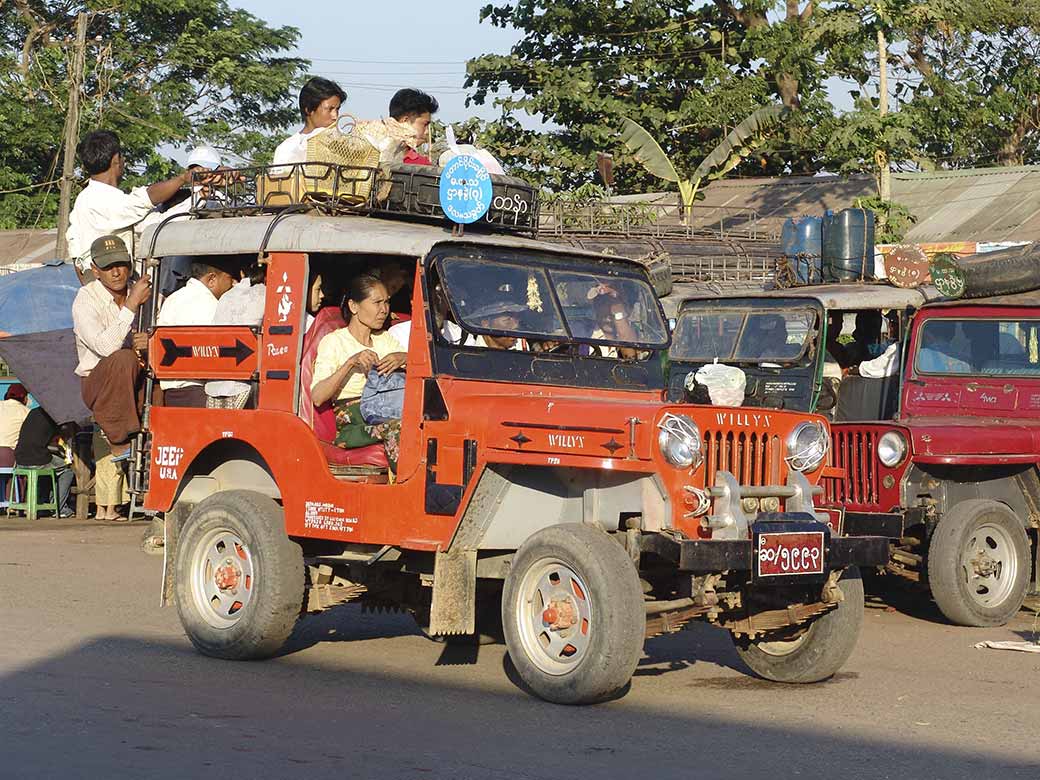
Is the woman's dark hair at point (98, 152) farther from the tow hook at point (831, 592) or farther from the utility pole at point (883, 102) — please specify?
the utility pole at point (883, 102)

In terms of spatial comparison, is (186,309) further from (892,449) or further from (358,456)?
(892,449)

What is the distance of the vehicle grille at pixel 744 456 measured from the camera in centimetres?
664

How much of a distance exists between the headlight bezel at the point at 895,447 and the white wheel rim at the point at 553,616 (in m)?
3.65

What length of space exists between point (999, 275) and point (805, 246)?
17.6ft

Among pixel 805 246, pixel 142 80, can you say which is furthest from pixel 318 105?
pixel 142 80

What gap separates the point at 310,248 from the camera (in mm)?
7684

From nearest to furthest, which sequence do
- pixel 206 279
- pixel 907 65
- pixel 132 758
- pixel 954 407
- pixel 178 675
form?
pixel 132 758, pixel 178 675, pixel 206 279, pixel 954 407, pixel 907 65

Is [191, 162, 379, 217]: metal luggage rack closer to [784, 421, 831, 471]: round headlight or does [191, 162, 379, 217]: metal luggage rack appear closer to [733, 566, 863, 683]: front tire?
[784, 421, 831, 471]: round headlight

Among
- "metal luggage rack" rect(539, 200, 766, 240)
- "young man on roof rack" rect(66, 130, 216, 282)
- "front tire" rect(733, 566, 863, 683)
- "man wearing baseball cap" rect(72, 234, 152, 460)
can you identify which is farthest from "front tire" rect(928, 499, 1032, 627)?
"metal luggage rack" rect(539, 200, 766, 240)

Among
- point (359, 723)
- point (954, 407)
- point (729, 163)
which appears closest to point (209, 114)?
point (729, 163)

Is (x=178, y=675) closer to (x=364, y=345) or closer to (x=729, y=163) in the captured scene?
(x=364, y=345)

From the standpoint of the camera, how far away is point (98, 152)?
10258mm

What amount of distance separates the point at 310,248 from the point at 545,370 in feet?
4.46

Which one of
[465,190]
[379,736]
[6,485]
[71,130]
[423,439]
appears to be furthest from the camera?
[71,130]
